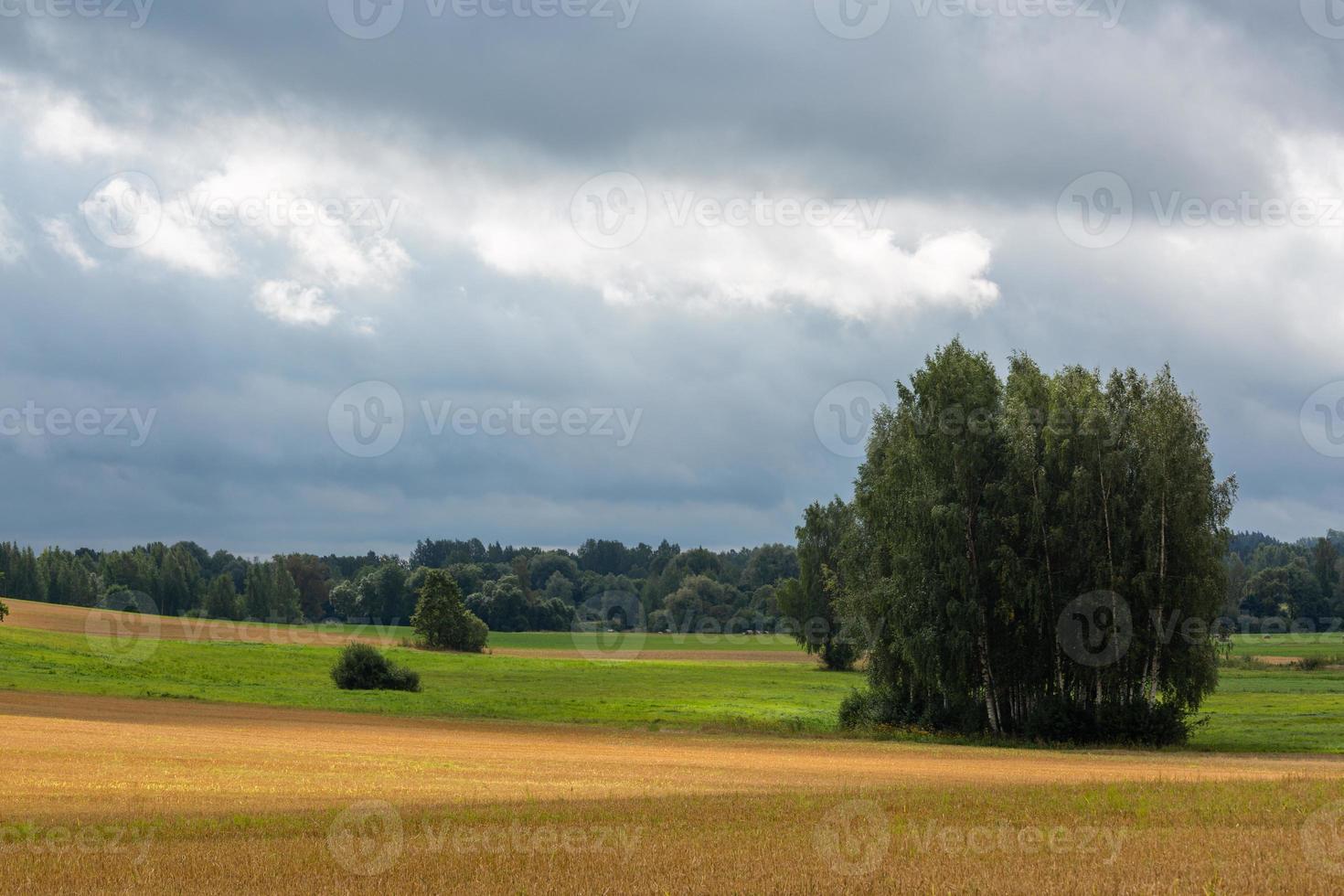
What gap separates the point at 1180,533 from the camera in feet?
187

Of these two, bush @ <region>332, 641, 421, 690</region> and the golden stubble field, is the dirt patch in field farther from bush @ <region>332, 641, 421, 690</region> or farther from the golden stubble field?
bush @ <region>332, 641, 421, 690</region>

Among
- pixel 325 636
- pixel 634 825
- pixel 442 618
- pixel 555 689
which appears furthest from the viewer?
pixel 325 636

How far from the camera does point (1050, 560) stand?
60125mm

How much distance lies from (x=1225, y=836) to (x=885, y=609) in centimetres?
4337

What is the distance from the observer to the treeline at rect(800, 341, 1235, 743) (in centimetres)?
5728

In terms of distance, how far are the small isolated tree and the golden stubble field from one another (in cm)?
9694

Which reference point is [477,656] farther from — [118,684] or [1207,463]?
[1207,463]

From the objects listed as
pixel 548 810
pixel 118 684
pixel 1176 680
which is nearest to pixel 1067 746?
pixel 1176 680

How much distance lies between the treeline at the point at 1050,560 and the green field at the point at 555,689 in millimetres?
4993

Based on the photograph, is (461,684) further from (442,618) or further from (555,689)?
(442,618)

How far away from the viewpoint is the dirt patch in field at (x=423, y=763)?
1160 inches

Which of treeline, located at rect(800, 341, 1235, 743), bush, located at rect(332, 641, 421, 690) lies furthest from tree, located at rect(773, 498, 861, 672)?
treeline, located at rect(800, 341, 1235, 743)

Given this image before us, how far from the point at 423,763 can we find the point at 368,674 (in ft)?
163

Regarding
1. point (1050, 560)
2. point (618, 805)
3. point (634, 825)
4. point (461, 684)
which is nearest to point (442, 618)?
point (461, 684)
